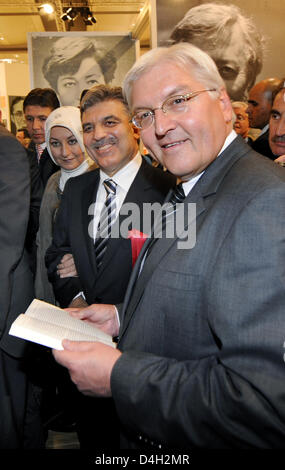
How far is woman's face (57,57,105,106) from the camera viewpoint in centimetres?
494

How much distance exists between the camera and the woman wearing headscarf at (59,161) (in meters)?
2.76

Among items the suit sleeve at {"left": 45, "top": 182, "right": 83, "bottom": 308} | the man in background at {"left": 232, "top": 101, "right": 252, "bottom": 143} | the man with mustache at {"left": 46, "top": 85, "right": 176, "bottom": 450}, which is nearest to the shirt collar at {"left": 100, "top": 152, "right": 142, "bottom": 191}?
the man with mustache at {"left": 46, "top": 85, "right": 176, "bottom": 450}

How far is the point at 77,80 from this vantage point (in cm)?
498

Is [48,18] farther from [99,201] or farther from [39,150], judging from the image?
[99,201]

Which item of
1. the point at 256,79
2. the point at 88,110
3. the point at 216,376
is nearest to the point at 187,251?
the point at 216,376

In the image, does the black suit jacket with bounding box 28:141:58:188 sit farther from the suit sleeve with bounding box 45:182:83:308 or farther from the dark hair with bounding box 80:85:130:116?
the dark hair with bounding box 80:85:130:116

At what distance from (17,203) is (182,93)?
77 centimetres

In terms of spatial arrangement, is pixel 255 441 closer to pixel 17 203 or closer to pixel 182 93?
pixel 182 93

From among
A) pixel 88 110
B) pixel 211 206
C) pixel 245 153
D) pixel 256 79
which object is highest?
pixel 256 79

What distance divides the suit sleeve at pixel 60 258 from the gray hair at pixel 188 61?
118 cm

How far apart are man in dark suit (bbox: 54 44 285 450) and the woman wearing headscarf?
1622 mm

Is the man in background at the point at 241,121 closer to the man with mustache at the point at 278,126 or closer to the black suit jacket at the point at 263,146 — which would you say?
the black suit jacket at the point at 263,146

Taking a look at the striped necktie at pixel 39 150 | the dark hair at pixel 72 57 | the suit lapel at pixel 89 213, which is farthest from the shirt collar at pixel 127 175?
the dark hair at pixel 72 57

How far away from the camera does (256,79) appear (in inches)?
173
